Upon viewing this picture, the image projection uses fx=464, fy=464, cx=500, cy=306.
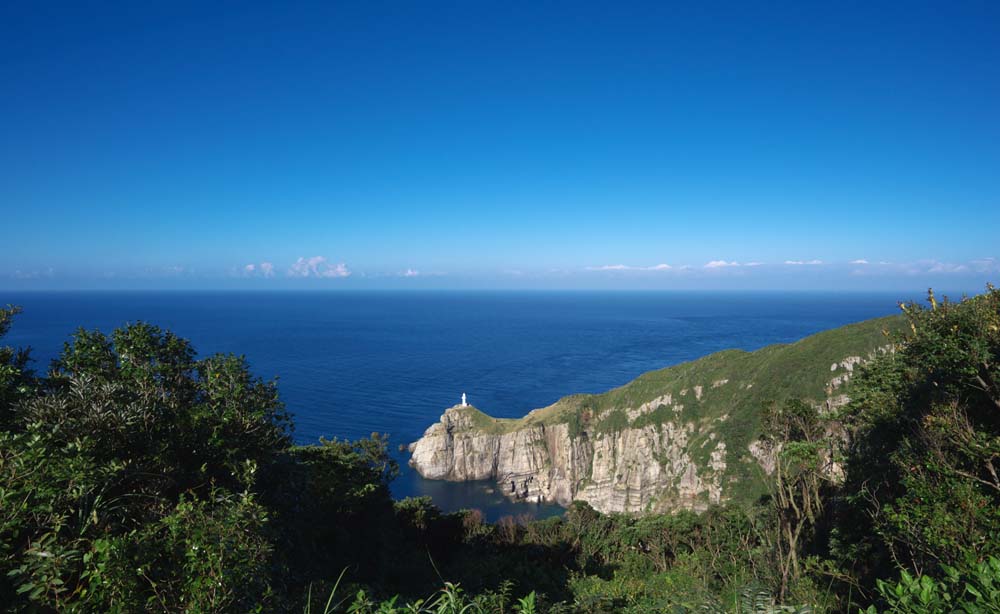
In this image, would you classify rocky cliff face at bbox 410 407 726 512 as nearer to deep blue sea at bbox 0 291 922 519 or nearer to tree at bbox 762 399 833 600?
deep blue sea at bbox 0 291 922 519

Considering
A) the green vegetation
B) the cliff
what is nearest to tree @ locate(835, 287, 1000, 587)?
the green vegetation

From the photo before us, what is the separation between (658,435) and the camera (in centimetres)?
6297

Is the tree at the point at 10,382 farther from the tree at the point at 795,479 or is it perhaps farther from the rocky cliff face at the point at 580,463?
the rocky cliff face at the point at 580,463

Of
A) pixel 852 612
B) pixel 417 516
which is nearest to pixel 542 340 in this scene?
pixel 417 516

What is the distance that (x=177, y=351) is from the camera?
11148mm

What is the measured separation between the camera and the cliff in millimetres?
53750

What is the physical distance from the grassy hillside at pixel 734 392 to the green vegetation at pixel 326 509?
33230 millimetres

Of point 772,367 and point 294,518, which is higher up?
point 294,518

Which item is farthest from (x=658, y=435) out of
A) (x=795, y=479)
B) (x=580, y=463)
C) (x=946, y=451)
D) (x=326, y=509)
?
(x=946, y=451)

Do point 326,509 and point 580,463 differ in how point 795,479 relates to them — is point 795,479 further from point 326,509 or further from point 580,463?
point 580,463

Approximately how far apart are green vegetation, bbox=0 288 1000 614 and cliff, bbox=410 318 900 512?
32.7 metres

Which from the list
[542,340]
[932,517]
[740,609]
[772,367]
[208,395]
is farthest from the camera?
[542,340]

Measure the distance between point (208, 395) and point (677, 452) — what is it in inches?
2391

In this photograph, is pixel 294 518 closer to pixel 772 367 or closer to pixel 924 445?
pixel 924 445
